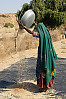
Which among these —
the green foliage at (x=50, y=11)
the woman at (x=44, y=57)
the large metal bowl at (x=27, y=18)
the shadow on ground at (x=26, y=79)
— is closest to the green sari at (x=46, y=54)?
the woman at (x=44, y=57)

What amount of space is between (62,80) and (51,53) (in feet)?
5.74

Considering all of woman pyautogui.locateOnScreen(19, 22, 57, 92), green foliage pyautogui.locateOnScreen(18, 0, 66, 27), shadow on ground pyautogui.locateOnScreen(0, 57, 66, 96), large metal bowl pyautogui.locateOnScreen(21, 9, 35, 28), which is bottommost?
shadow on ground pyautogui.locateOnScreen(0, 57, 66, 96)

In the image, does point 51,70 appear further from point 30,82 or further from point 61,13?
point 61,13

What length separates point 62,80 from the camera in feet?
20.5

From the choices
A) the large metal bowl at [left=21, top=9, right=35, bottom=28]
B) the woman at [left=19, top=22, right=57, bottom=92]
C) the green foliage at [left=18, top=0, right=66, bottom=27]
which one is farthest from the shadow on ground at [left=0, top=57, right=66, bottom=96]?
the green foliage at [left=18, top=0, right=66, bottom=27]

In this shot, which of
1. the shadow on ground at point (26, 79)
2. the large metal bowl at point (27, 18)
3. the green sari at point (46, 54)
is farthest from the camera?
the shadow on ground at point (26, 79)

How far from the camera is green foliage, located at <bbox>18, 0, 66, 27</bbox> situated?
2151 cm

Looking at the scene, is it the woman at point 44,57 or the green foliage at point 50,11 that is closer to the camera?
the woman at point 44,57

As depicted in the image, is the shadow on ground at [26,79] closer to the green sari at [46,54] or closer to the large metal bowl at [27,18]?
the green sari at [46,54]

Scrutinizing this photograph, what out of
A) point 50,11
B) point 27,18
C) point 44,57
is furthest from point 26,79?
point 50,11

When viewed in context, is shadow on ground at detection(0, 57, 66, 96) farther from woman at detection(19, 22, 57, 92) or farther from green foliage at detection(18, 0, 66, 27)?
green foliage at detection(18, 0, 66, 27)

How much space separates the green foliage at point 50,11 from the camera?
21.5 meters

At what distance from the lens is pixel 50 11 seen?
21.7 metres

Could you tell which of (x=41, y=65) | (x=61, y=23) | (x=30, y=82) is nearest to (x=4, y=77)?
(x=30, y=82)
